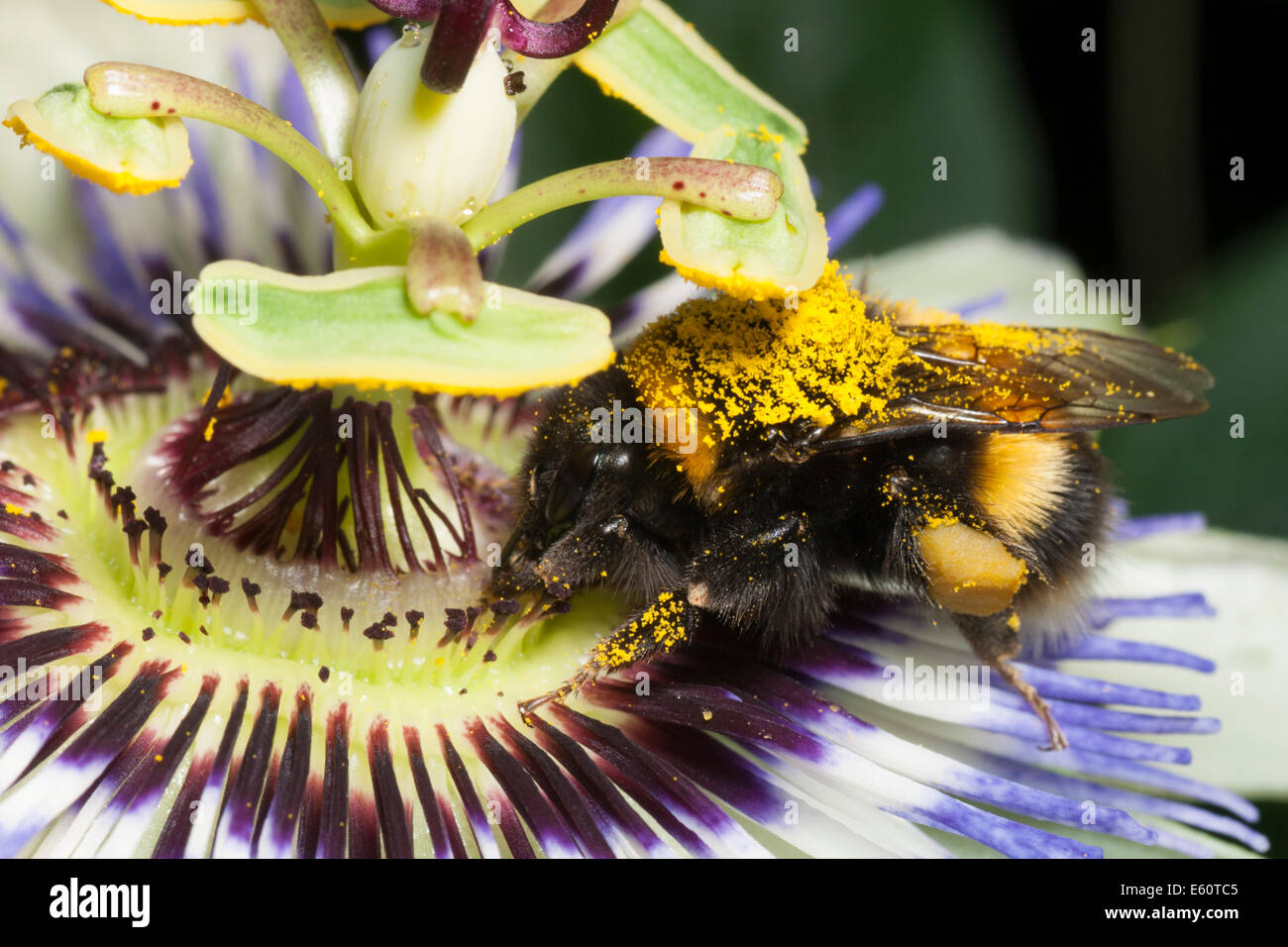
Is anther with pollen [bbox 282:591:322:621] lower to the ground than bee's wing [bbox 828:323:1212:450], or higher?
lower

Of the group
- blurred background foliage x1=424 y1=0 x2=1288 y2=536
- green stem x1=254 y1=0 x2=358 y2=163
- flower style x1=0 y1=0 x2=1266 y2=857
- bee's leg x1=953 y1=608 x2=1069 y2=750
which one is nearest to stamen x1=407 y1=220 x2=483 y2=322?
flower style x1=0 y1=0 x2=1266 y2=857

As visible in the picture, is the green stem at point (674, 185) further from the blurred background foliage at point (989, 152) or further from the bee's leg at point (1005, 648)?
the blurred background foliage at point (989, 152)

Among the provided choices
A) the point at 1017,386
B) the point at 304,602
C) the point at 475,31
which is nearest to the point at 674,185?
the point at 475,31

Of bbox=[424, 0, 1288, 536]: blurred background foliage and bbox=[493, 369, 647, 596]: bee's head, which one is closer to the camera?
bbox=[493, 369, 647, 596]: bee's head

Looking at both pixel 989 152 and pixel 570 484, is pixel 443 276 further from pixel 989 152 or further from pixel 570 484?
pixel 989 152

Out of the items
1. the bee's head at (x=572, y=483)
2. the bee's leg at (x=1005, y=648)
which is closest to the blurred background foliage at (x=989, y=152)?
the bee's leg at (x=1005, y=648)

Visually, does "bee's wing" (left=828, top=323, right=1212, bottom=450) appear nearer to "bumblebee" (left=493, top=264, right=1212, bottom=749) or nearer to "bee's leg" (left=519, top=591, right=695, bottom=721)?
"bumblebee" (left=493, top=264, right=1212, bottom=749)
